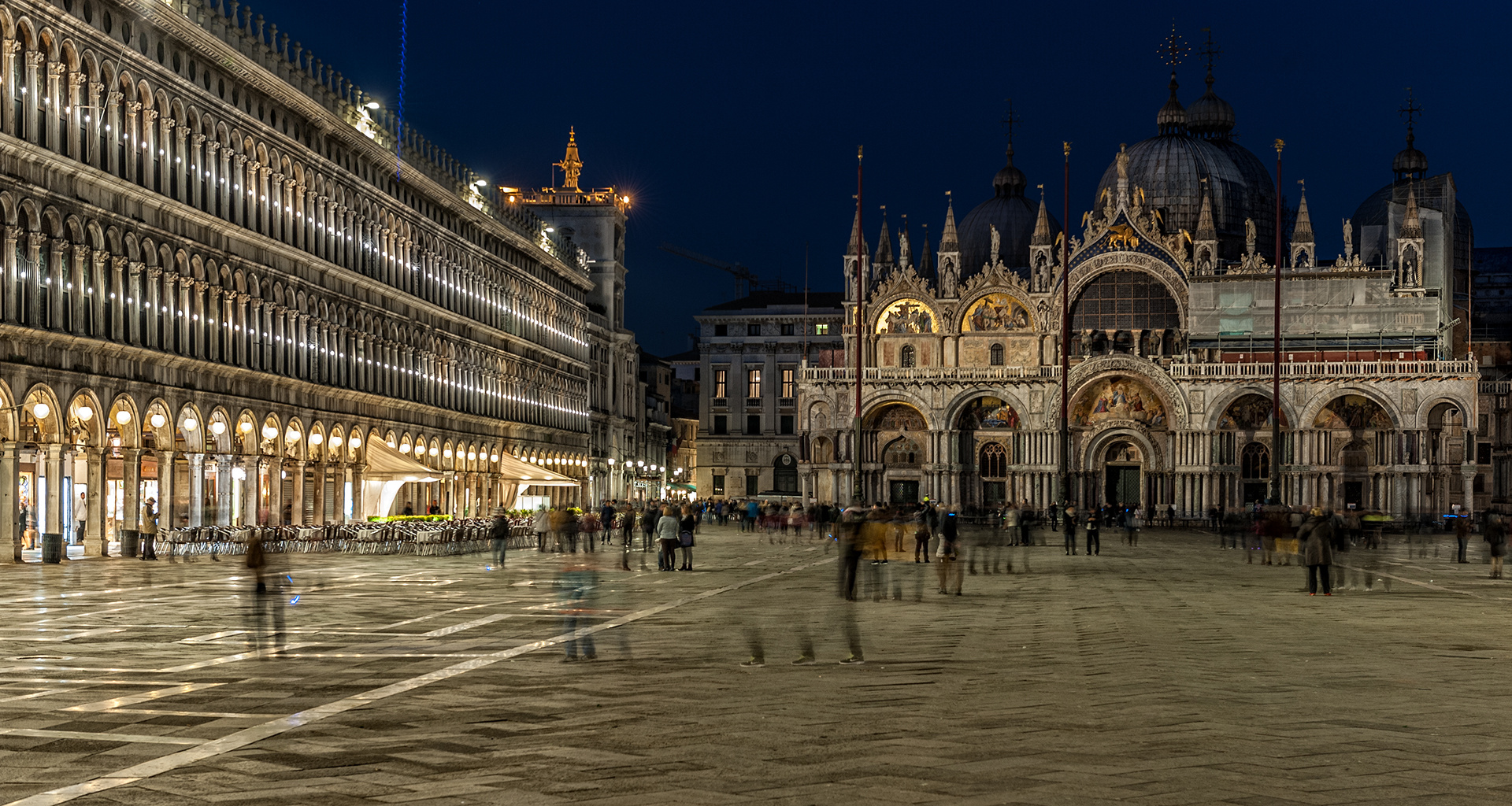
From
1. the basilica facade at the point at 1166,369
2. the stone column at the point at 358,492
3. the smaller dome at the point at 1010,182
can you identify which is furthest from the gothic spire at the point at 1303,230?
the stone column at the point at 358,492

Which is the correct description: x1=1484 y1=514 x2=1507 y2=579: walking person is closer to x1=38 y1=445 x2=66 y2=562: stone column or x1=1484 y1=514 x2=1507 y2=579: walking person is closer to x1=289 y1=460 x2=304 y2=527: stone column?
x1=38 y1=445 x2=66 y2=562: stone column

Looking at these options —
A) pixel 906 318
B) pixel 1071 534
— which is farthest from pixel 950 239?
pixel 1071 534

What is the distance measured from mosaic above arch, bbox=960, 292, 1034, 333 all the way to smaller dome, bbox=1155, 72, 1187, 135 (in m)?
20.9

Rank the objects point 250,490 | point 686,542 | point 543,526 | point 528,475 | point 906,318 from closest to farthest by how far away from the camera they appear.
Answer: point 686,542
point 543,526
point 250,490
point 528,475
point 906,318

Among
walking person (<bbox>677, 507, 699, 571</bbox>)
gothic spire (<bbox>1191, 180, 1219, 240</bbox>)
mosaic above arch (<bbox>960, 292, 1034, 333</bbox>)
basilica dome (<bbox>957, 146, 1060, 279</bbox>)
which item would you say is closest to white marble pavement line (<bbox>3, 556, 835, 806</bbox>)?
walking person (<bbox>677, 507, 699, 571</bbox>)

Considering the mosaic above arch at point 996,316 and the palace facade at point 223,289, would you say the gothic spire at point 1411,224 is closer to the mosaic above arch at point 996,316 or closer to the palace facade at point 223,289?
the mosaic above arch at point 996,316

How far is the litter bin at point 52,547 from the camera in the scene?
39406mm

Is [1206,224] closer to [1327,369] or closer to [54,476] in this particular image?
[1327,369]

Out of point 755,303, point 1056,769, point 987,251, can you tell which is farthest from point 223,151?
point 755,303

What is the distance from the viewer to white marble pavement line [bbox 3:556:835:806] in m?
11.2

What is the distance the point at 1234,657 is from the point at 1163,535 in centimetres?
5902

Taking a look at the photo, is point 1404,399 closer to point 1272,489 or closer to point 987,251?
point 1272,489

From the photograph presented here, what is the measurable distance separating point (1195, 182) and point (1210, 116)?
399 inches

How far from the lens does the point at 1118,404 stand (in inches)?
3959
